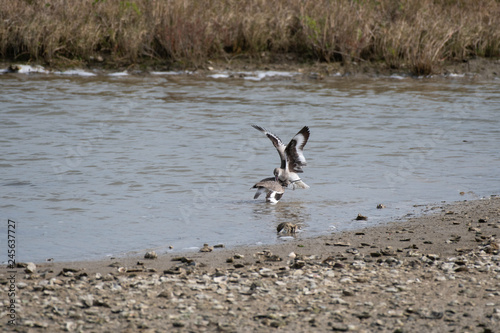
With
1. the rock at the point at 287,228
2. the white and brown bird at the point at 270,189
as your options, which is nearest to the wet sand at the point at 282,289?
the rock at the point at 287,228

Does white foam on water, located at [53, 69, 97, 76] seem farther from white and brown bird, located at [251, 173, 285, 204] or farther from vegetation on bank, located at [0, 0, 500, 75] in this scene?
white and brown bird, located at [251, 173, 285, 204]

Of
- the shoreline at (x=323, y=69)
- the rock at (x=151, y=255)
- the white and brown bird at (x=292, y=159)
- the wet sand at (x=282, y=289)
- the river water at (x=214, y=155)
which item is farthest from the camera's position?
the shoreline at (x=323, y=69)

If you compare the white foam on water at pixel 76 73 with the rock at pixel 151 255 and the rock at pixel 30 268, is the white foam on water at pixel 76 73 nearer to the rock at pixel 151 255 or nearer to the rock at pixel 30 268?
the rock at pixel 151 255

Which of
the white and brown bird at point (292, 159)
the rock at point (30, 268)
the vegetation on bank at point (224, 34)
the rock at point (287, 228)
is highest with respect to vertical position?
the vegetation on bank at point (224, 34)

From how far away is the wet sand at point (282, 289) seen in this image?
4.15m

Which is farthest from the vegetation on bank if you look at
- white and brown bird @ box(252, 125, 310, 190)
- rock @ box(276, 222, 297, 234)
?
rock @ box(276, 222, 297, 234)

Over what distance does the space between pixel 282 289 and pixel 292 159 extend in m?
3.45

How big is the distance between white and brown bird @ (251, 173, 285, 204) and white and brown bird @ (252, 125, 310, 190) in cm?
21

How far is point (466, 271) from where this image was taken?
5102 mm

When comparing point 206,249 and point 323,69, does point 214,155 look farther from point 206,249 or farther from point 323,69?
point 323,69

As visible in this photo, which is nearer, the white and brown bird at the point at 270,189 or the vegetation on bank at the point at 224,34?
the white and brown bird at the point at 270,189

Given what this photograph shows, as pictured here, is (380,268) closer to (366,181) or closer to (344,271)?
(344,271)

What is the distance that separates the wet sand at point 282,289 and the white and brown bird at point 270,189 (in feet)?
4.80

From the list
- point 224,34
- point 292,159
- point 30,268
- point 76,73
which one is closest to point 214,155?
point 292,159
